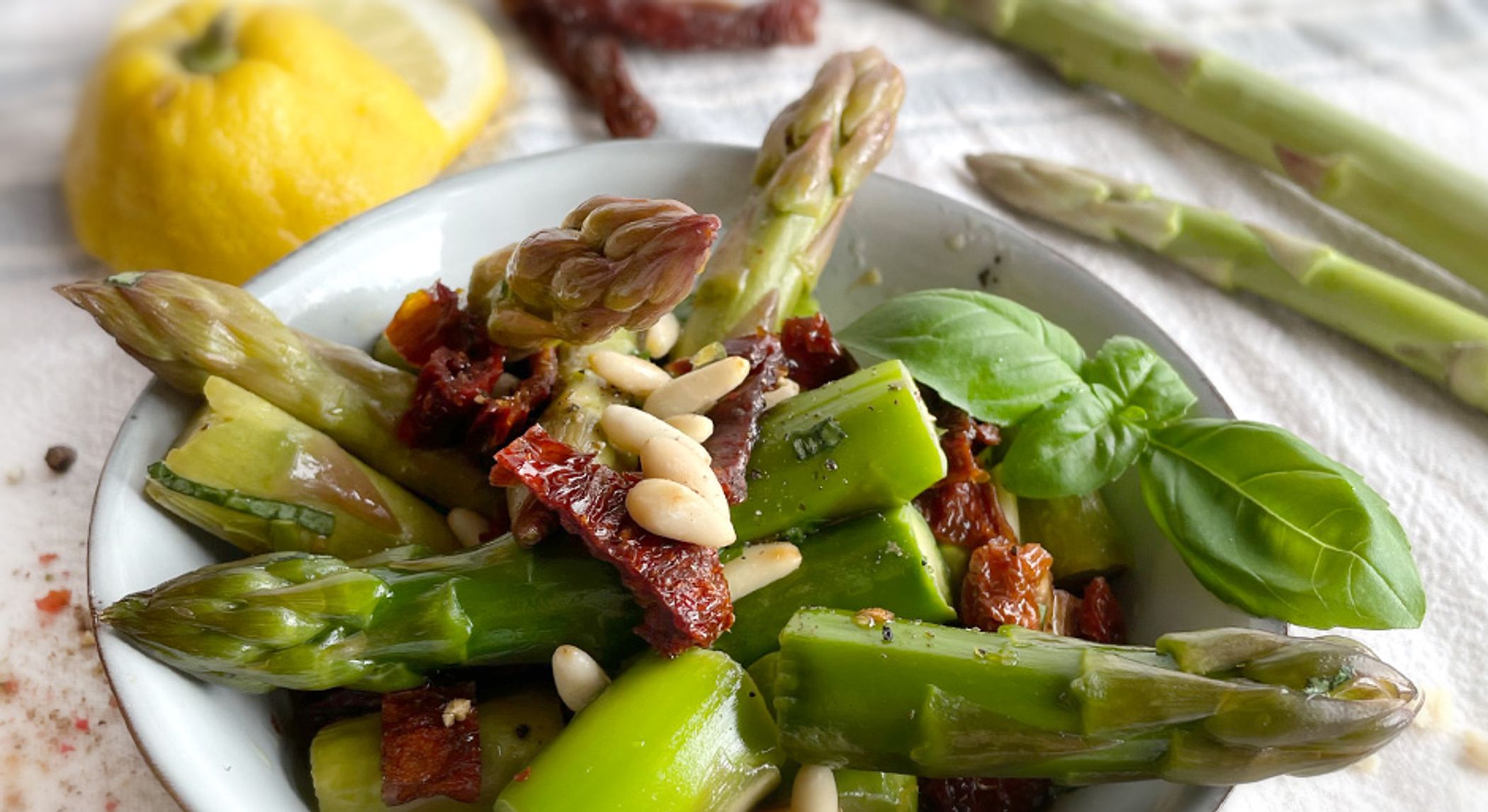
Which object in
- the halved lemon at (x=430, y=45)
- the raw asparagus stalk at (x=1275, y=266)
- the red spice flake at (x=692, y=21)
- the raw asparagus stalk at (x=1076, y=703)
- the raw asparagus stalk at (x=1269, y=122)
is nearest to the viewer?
the raw asparagus stalk at (x=1076, y=703)

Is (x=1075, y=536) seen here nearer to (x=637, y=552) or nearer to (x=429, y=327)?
(x=637, y=552)

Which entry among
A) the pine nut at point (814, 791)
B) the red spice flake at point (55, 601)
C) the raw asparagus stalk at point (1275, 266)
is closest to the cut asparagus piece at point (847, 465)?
the pine nut at point (814, 791)

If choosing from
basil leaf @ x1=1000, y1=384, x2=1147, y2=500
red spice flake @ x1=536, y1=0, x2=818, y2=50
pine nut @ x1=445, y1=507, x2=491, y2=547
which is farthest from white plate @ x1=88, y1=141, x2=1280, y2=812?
red spice flake @ x1=536, y1=0, x2=818, y2=50

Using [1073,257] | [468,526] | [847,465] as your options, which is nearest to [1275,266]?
[1073,257]

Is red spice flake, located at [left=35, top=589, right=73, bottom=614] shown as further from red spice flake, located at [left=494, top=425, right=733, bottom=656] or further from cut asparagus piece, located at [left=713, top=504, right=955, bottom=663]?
cut asparagus piece, located at [left=713, top=504, right=955, bottom=663]

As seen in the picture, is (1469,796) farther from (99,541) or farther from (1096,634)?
(99,541)

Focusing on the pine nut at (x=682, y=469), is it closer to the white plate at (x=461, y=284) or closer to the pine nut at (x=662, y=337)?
the pine nut at (x=662, y=337)
